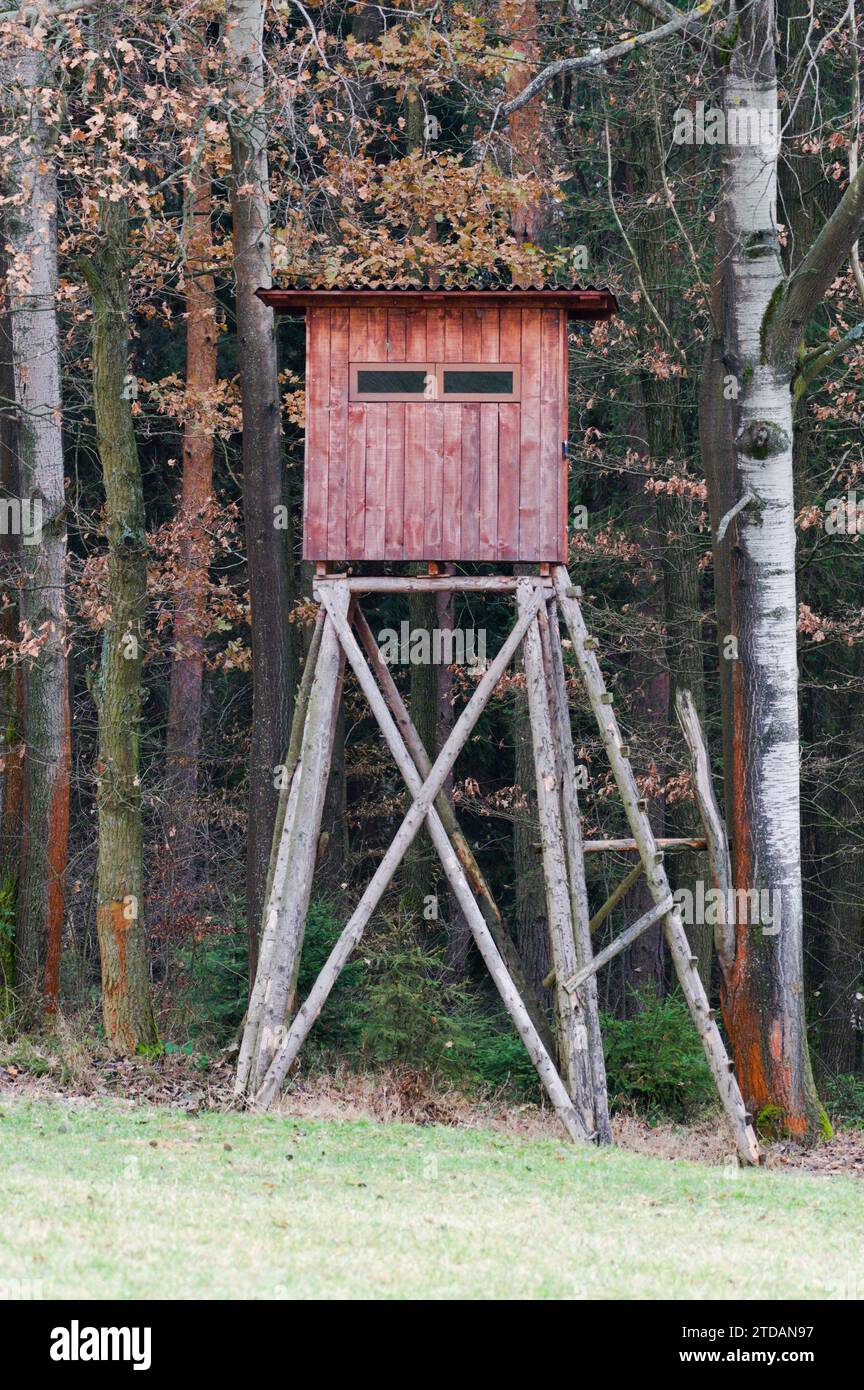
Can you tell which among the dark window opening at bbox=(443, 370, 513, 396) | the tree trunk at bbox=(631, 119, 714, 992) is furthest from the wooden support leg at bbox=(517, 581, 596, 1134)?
the tree trunk at bbox=(631, 119, 714, 992)

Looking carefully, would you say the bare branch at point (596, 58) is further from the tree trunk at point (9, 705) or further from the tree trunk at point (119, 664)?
the tree trunk at point (9, 705)

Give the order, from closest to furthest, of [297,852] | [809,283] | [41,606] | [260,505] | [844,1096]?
[297,852]
[809,283]
[260,505]
[41,606]
[844,1096]

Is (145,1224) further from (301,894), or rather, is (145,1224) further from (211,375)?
(211,375)

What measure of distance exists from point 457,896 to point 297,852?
4.50 ft

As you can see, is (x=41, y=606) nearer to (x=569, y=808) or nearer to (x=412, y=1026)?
(x=412, y=1026)

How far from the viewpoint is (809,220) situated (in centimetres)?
1897

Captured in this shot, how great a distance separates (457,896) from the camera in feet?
41.4

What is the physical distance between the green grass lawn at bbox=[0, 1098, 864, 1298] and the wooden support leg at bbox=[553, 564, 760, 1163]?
562 millimetres

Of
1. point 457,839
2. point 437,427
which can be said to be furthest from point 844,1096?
point 437,427

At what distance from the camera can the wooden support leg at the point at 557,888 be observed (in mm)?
12359

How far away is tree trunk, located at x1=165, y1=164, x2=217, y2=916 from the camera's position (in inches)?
803

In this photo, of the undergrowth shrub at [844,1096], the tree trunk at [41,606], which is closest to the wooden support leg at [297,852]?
the tree trunk at [41,606]

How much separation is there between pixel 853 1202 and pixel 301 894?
193 inches

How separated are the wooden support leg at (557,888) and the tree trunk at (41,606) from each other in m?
5.30
